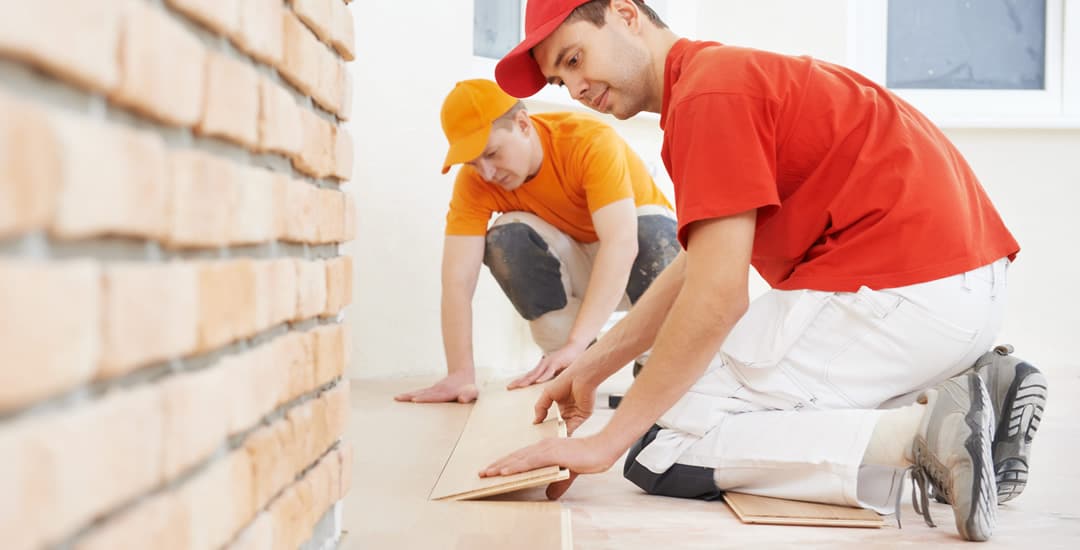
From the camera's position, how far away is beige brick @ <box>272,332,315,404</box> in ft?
2.73

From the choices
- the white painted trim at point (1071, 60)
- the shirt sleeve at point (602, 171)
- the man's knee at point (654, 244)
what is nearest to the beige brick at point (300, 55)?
the shirt sleeve at point (602, 171)

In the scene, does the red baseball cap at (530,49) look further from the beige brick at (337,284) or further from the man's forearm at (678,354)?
the beige brick at (337,284)

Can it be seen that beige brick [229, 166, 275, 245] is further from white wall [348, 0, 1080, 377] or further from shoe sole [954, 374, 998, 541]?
white wall [348, 0, 1080, 377]

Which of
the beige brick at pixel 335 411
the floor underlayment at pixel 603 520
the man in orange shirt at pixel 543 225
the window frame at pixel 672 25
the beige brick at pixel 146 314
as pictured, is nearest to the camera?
the beige brick at pixel 146 314

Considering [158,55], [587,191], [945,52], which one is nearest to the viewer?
[158,55]

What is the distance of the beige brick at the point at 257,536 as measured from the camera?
0.72 metres

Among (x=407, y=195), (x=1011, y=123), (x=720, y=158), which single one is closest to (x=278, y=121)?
(x=720, y=158)

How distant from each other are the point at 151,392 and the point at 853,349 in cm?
134

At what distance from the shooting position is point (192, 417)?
58cm

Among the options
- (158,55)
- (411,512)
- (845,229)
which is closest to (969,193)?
(845,229)

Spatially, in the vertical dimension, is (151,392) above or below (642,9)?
below

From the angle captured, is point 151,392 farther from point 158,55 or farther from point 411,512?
point 411,512

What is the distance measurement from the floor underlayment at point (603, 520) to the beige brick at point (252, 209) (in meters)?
0.60

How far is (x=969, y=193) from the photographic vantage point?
173cm
